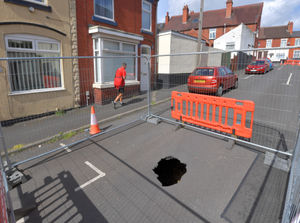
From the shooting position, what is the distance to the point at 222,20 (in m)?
32.2

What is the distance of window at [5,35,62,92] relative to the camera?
575 centimetres

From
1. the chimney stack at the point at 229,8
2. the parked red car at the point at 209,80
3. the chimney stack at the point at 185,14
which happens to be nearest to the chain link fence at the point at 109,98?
the parked red car at the point at 209,80

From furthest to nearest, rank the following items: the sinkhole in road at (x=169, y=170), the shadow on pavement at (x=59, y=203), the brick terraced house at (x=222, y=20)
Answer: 1. the brick terraced house at (x=222, y=20)
2. the sinkhole in road at (x=169, y=170)
3. the shadow on pavement at (x=59, y=203)

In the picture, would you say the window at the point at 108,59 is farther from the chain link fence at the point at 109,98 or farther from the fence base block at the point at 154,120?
the fence base block at the point at 154,120

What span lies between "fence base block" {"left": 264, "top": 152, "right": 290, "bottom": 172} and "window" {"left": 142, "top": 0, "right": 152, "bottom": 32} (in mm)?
10396

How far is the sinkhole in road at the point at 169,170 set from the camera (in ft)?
10.2

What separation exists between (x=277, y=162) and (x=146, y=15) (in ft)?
36.6

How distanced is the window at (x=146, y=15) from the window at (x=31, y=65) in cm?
632

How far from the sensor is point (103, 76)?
8125 mm

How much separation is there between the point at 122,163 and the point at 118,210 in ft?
3.94

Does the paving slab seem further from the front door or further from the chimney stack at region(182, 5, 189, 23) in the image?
the chimney stack at region(182, 5, 189, 23)

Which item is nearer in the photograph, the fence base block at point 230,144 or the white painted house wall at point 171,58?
the fence base block at point 230,144

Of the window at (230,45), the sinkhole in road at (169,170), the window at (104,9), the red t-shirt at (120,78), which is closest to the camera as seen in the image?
the sinkhole in road at (169,170)

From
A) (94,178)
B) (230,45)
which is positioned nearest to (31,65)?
(94,178)
